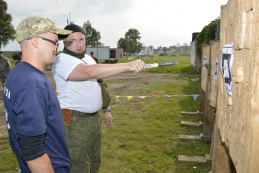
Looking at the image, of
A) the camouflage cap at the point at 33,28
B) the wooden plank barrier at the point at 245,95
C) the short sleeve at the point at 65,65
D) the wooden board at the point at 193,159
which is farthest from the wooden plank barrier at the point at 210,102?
the camouflage cap at the point at 33,28

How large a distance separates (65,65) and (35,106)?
0.99 meters

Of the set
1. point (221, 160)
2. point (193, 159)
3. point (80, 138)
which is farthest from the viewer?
point (193, 159)

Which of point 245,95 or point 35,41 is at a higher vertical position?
point 35,41

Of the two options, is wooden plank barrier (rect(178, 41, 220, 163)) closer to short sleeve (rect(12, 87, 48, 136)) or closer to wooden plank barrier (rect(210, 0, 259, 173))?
wooden plank barrier (rect(210, 0, 259, 173))

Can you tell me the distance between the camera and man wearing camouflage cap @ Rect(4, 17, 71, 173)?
148 centimetres

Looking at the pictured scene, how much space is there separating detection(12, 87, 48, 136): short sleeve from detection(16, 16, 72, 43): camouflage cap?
48 cm

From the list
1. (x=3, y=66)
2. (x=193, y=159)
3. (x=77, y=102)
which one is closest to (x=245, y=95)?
(x=77, y=102)

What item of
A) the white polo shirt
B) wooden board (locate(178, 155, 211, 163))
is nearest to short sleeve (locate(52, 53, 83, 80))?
the white polo shirt

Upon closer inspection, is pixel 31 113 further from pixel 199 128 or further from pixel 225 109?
pixel 199 128

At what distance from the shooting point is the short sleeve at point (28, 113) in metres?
1.46

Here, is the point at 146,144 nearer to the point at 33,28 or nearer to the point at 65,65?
the point at 65,65

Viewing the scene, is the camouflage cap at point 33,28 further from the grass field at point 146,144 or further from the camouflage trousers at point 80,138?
the grass field at point 146,144

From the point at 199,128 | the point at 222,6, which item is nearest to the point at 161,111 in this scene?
the point at 199,128

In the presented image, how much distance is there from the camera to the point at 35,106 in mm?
1489
